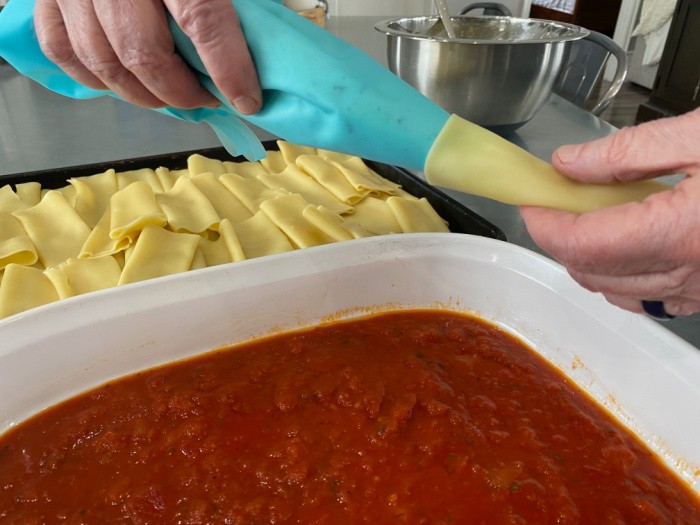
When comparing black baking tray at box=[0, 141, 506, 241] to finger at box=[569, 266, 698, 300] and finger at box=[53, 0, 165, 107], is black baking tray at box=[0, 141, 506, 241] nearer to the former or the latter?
finger at box=[569, 266, 698, 300]

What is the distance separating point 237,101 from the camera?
2.94ft

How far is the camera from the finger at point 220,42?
0.80 m

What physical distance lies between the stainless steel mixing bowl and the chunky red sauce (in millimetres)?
976

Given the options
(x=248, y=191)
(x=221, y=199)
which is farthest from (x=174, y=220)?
(x=248, y=191)

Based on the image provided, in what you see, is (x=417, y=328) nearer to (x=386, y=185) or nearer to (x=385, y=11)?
(x=386, y=185)

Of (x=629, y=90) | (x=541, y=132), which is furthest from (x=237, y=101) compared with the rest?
(x=629, y=90)

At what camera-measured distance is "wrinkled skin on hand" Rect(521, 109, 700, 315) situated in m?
0.72

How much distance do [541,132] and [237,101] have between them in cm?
174

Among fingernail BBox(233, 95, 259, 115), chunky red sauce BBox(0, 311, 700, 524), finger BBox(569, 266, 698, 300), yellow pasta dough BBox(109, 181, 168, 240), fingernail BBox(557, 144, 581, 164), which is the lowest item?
chunky red sauce BBox(0, 311, 700, 524)

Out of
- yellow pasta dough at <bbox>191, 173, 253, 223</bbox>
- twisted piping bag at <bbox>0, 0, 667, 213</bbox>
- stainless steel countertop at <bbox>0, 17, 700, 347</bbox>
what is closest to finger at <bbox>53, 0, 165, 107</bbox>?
twisted piping bag at <bbox>0, 0, 667, 213</bbox>

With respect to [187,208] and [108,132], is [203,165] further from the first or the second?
[108,132]

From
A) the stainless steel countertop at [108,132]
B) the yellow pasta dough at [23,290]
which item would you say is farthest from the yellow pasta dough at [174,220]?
the stainless steel countertop at [108,132]

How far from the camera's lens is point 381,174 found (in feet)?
6.79

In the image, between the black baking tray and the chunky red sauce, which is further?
the black baking tray
